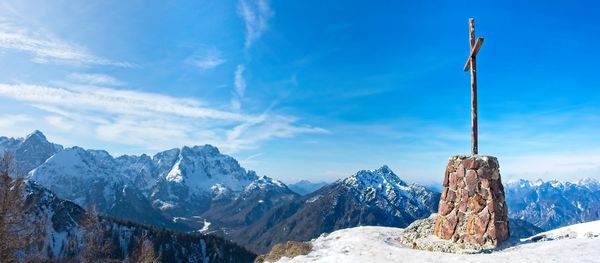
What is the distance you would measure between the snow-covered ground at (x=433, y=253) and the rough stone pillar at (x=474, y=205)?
1891mm

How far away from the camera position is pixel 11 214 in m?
31.0

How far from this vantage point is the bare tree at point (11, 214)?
2995 cm

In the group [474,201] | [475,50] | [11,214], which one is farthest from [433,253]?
[11,214]

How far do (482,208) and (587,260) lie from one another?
768 cm

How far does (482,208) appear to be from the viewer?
1127 inches

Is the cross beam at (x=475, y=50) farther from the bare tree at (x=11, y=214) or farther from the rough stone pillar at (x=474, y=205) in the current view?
the bare tree at (x=11, y=214)

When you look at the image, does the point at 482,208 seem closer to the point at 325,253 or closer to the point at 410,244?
the point at 410,244

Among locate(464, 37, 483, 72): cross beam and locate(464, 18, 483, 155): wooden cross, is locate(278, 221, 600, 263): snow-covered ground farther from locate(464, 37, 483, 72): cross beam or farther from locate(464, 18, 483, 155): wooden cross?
locate(464, 37, 483, 72): cross beam

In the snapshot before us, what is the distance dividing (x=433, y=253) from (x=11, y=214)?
30.0 meters

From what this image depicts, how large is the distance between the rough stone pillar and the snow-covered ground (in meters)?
1.89

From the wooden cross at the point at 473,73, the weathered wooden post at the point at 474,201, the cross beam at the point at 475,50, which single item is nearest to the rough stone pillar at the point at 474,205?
the weathered wooden post at the point at 474,201

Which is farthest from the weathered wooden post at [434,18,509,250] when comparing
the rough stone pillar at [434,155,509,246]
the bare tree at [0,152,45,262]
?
the bare tree at [0,152,45,262]

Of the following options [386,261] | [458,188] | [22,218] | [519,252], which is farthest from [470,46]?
[22,218]

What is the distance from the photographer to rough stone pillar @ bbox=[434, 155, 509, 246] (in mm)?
27906
